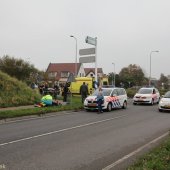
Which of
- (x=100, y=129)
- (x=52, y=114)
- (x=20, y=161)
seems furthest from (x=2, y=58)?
(x=20, y=161)

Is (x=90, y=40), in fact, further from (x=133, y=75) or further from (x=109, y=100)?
(x=133, y=75)

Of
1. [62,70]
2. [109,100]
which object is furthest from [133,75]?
[109,100]

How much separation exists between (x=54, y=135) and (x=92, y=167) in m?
4.63

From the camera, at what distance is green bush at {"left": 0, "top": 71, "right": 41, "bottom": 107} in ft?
79.6

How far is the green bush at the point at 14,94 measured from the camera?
955 inches

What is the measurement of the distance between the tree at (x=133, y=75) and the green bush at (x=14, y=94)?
2779 inches

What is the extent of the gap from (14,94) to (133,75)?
282 ft

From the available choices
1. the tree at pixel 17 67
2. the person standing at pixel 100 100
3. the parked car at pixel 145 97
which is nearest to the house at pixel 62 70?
the tree at pixel 17 67

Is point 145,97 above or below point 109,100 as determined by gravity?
above

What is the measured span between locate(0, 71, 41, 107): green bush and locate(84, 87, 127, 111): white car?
475 centimetres

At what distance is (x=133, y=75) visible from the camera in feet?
358

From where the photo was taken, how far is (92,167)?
305 inches

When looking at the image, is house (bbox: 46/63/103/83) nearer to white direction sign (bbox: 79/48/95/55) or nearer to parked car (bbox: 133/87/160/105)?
parked car (bbox: 133/87/160/105)

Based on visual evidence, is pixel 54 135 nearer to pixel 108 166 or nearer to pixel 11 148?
pixel 11 148
